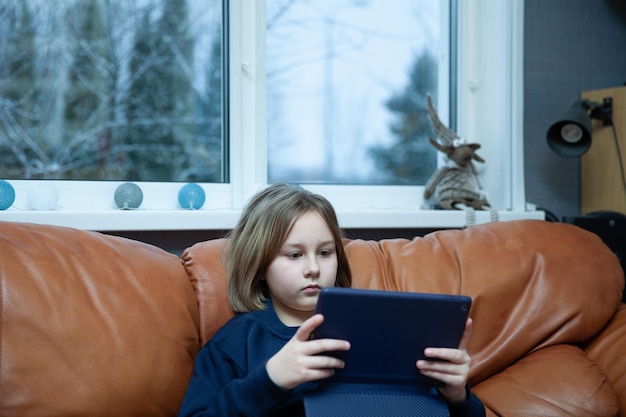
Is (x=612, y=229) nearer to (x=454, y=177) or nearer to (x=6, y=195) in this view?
(x=454, y=177)

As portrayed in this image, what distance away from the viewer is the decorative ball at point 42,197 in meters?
1.65

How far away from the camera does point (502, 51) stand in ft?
7.41

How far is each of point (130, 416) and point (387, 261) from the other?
0.74 meters

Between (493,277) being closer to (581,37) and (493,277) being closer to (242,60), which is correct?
(242,60)

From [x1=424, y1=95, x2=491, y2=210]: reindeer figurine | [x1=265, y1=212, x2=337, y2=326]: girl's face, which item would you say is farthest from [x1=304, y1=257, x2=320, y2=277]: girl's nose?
[x1=424, y1=95, x2=491, y2=210]: reindeer figurine

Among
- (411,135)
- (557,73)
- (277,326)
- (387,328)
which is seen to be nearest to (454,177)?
(411,135)

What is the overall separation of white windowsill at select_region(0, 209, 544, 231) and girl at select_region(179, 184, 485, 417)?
39cm

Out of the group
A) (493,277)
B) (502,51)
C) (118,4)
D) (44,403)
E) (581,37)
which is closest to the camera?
(44,403)

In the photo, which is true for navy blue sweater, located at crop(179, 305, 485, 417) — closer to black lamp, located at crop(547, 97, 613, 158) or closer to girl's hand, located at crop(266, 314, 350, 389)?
girl's hand, located at crop(266, 314, 350, 389)

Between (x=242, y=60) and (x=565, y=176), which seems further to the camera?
(x=565, y=176)

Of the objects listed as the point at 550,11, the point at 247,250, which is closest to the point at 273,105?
the point at 247,250

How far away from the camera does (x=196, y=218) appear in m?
1.74

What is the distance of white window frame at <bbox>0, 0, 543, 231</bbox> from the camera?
1.73 metres

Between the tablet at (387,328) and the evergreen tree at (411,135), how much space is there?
1.38 metres
